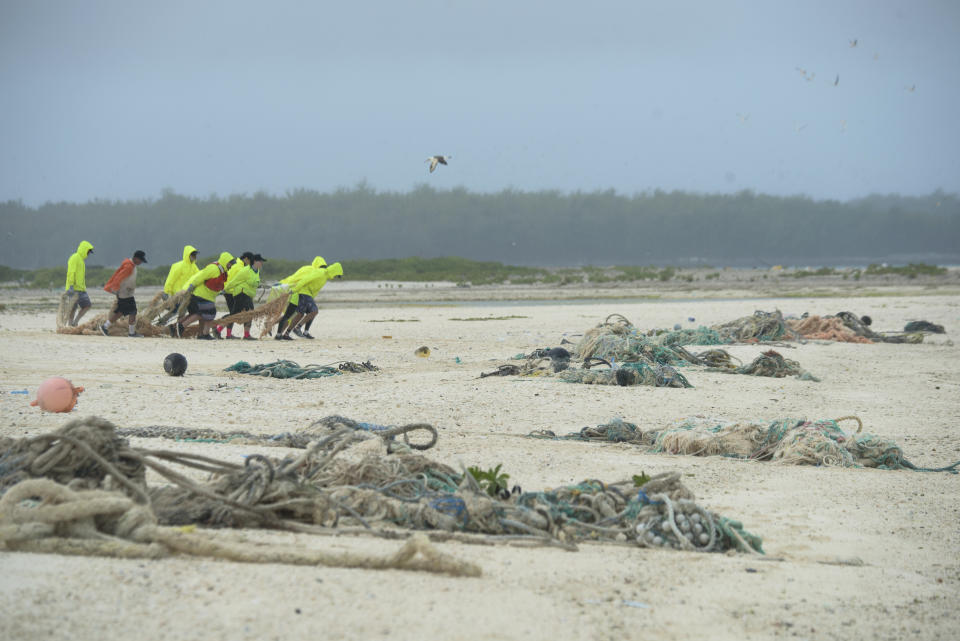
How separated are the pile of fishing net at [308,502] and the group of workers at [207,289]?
490 inches

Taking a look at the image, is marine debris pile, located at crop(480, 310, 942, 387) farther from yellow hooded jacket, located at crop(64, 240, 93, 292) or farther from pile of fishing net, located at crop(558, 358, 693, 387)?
yellow hooded jacket, located at crop(64, 240, 93, 292)

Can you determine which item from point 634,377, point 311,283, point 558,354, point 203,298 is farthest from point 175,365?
point 311,283

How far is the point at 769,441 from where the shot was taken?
300 inches

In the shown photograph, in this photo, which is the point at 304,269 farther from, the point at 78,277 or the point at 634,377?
the point at 634,377

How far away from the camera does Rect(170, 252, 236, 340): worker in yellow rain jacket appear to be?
55.4ft

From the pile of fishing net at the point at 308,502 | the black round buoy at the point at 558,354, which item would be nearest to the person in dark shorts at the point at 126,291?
the black round buoy at the point at 558,354

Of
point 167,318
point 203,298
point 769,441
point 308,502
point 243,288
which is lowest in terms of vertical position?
point 769,441

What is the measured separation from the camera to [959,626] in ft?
12.6

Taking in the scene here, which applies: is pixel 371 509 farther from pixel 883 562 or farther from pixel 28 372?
pixel 28 372

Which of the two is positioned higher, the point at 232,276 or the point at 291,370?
the point at 232,276

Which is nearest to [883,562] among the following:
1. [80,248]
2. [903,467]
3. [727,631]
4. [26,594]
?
[727,631]

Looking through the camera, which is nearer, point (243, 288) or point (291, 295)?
point (291, 295)

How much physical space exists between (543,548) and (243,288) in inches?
566

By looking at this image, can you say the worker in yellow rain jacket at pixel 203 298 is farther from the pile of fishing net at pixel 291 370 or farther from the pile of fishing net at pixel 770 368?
the pile of fishing net at pixel 770 368
